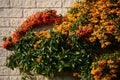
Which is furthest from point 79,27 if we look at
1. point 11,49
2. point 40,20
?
point 11,49

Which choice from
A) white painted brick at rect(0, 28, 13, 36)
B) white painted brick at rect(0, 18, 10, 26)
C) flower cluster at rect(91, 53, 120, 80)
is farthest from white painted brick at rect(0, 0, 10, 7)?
flower cluster at rect(91, 53, 120, 80)

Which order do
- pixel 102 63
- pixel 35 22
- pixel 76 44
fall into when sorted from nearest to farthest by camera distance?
pixel 102 63 → pixel 76 44 → pixel 35 22

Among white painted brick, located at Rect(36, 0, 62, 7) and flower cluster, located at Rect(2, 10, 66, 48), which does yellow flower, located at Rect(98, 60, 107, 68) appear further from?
white painted brick, located at Rect(36, 0, 62, 7)

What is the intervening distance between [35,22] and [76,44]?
28.9 inches

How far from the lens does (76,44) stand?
5836 mm

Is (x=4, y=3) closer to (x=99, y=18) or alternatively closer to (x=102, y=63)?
(x=99, y=18)

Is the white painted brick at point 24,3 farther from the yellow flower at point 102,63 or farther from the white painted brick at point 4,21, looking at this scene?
the yellow flower at point 102,63

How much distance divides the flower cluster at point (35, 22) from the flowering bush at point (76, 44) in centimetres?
1

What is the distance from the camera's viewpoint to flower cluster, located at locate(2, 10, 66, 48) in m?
6.08

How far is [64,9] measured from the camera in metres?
6.21

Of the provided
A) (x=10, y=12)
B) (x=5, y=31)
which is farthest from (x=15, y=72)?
(x=10, y=12)

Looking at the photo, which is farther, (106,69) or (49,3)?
(49,3)

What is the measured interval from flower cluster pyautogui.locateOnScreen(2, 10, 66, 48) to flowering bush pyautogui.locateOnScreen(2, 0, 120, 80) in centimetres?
1

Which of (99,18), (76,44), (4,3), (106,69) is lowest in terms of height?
(106,69)
